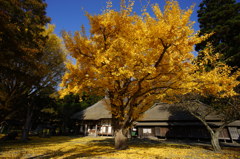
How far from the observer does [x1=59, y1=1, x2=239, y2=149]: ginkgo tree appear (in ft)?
18.5

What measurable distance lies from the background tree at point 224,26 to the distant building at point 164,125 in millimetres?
8398

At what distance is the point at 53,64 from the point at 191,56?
550 inches

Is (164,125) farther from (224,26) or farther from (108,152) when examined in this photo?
(224,26)

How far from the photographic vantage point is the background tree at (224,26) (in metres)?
14.6

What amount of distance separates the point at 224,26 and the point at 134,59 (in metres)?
16.5

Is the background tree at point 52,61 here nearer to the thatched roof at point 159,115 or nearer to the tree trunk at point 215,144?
the thatched roof at point 159,115

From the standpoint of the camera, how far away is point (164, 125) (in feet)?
63.4

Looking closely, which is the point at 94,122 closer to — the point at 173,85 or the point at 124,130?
the point at 124,130

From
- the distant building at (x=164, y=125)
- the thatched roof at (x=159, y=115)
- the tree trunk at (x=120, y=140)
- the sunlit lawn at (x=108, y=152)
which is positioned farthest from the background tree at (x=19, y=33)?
the thatched roof at (x=159, y=115)

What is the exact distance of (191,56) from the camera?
Result: 7.54 meters

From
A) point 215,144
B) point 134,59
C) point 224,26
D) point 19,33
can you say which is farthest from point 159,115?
point 19,33

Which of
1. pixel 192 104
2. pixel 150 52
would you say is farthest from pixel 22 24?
pixel 192 104

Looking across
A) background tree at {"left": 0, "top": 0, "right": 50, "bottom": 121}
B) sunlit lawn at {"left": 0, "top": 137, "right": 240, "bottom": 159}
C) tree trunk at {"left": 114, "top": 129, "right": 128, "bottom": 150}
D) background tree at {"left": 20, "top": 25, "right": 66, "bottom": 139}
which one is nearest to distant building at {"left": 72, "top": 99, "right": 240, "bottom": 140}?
tree trunk at {"left": 114, "top": 129, "right": 128, "bottom": 150}

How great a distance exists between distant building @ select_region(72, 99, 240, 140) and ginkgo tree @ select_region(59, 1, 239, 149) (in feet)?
21.0
